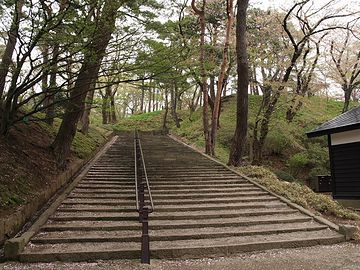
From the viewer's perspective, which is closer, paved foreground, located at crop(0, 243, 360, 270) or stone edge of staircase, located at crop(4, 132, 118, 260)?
paved foreground, located at crop(0, 243, 360, 270)

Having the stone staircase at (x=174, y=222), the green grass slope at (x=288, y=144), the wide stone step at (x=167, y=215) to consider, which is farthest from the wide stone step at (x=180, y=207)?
the green grass slope at (x=288, y=144)

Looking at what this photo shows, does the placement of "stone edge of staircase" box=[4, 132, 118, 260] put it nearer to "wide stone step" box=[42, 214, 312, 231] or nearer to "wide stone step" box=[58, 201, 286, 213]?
"wide stone step" box=[42, 214, 312, 231]

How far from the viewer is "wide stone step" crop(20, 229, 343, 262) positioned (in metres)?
5.59

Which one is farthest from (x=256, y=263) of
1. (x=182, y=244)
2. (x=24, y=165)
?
(x=24, y=165)

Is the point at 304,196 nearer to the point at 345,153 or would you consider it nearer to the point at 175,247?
the point at 345,153

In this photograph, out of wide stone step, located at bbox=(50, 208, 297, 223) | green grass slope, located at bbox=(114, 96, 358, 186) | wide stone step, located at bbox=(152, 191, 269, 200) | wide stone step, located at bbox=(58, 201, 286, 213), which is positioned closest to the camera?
wide stone step, located at bbox=(50, 208, 297, 223)

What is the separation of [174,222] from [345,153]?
708cm

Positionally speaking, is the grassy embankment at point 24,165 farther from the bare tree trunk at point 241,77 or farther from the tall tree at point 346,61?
the tall tree at point 346,61

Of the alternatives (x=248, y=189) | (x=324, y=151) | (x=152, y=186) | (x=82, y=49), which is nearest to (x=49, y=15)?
(x=82, y=49)

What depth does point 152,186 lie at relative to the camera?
32.8 ft

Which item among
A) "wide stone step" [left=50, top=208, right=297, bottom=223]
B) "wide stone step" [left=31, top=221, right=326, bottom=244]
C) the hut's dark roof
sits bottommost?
"wide stone step" [left=31, top=221, right=326, bottom=244]

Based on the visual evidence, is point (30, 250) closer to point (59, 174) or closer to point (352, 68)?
point (59, 174)

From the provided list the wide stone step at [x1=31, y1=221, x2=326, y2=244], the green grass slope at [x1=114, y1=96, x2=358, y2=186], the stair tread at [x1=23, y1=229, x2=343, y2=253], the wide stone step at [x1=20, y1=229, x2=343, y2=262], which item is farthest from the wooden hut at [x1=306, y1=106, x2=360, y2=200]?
the green grass slope at [x1=114, y1=96, x2=358, y2=186]

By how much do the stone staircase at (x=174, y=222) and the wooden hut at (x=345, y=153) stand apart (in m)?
3.24
